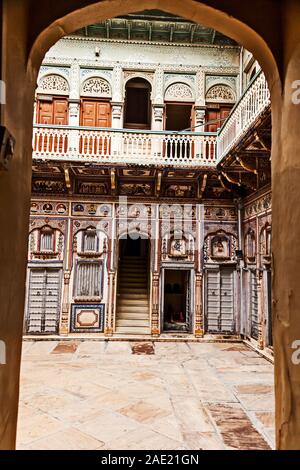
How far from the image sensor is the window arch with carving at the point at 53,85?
36.8 feet

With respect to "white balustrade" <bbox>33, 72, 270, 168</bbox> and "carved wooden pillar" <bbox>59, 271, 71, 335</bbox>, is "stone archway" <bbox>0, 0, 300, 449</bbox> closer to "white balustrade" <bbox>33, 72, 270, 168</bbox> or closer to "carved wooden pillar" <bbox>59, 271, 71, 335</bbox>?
"white balustrade" <bbox>33, 72, 270, 168</bbox>

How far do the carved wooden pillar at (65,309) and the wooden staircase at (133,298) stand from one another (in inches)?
62.7

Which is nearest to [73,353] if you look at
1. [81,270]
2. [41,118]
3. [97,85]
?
[81,270]

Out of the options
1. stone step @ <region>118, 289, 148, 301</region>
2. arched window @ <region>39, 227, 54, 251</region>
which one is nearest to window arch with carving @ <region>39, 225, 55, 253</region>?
arched window @ <region>39, 227, 54, 251</region>

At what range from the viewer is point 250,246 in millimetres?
10367

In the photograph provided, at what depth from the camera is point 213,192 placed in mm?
11195

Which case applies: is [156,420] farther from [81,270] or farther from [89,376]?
[81,270]

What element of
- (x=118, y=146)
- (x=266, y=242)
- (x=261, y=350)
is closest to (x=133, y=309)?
(x=261, y=350)

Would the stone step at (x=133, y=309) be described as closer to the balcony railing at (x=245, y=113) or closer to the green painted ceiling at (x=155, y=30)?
the balcony railing at (x=245, y=113)

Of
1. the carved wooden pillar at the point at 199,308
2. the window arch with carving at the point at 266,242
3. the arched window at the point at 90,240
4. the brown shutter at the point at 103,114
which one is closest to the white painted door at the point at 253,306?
the window arch with carving at the point at 266,242

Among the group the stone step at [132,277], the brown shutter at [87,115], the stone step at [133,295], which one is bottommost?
the stone step at [133,295]

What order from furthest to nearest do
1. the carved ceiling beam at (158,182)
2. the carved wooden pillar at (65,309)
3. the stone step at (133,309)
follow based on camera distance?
the stone step at (133,309) → the carved wooden pillar at (65,309) → the carved ceiling beam at (158,182)

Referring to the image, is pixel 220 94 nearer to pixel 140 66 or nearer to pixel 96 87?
pixel 140 66

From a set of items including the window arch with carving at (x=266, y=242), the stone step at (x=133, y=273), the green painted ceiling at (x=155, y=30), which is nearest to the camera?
the window arch with carving at (x=266, y=242)
